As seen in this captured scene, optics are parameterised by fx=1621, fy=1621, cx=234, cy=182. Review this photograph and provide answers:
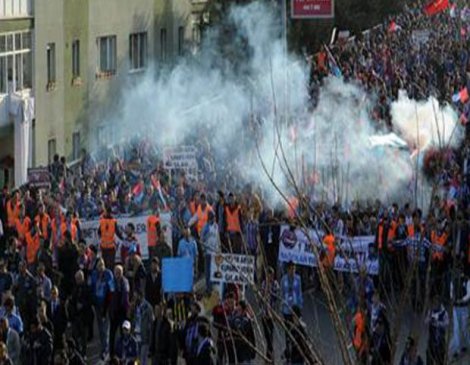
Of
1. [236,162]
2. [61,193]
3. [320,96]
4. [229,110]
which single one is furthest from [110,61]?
[61,193]

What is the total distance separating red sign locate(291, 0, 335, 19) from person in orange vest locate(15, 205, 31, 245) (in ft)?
45.1

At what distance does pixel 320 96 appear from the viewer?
37.5m

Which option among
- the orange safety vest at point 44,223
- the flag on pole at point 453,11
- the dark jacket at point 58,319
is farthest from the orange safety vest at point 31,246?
the flag on pole at point 453,11

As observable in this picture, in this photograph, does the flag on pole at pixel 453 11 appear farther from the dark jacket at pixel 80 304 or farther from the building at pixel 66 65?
the dark jacket at pixel 80 304

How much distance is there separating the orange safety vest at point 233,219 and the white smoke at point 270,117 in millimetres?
1148

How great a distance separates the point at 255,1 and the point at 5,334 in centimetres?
3258

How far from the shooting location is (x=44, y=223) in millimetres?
23641

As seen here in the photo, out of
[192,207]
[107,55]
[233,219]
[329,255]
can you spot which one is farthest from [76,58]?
[329,255]

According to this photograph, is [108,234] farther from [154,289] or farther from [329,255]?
[329,255]

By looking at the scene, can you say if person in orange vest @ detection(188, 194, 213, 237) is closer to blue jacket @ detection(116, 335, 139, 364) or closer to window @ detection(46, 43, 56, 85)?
blue jacket @ detection(116, 335, 139, 364)

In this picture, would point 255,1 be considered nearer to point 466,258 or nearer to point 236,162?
point 236,162

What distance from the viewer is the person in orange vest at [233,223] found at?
23.8m

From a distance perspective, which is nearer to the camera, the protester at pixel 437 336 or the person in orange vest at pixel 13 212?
the protester at pixel 437 336

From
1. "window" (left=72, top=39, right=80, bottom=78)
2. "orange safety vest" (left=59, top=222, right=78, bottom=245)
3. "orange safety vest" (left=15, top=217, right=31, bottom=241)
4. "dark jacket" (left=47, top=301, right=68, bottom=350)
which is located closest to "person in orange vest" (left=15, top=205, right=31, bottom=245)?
"orange safety vest" (left=15, top=217, right=31, bottom=241)
